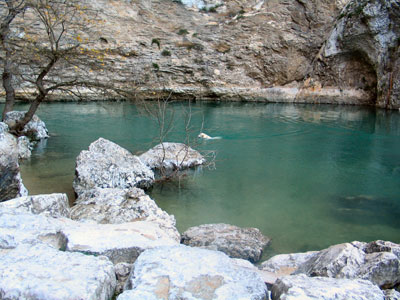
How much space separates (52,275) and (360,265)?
8.55ft

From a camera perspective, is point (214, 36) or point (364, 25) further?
point (214, 36)

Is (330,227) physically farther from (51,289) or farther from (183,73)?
(183,73)

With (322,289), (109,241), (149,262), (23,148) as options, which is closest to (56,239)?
(109,241)

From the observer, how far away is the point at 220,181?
7.98 m

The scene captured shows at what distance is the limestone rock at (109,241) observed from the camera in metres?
2.98

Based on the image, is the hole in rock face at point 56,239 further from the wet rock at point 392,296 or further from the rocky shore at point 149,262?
the wet rock at point 392,296

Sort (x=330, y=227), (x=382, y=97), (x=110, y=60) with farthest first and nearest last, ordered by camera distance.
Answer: (x=110, y=60), (x=382, y=97), (x=330, y=227)

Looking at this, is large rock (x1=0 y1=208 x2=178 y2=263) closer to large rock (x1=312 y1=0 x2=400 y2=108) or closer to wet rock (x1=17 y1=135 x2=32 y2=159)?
wet rock (x1=17 y1=135 x2=32 y2=159)

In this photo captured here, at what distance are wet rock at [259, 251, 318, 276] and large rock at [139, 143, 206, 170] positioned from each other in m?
4.08

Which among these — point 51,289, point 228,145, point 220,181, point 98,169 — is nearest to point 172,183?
point 220,181

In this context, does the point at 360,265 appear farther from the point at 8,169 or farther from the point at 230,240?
the point at 8,169

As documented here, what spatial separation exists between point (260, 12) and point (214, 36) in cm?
422

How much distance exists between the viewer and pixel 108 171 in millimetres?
7000

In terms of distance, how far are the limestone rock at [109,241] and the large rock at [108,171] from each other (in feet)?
10.2
